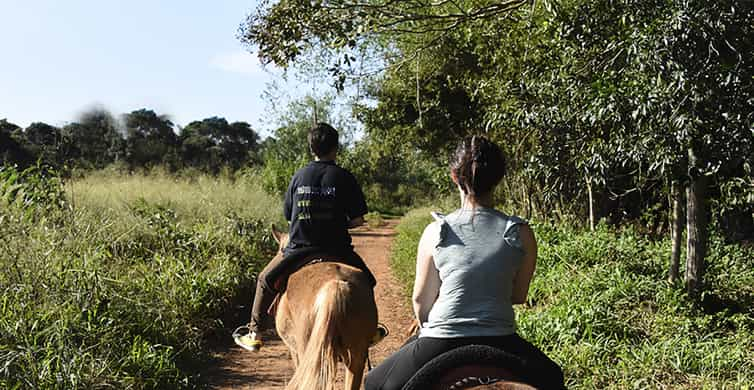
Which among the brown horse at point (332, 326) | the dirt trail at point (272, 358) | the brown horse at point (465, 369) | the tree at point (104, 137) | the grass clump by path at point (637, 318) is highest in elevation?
the tree at point (104, 137)

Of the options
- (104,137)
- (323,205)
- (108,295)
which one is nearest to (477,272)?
(323,205)

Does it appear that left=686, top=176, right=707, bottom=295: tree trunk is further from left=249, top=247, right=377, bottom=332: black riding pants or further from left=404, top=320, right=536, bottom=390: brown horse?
left=404, top=320, right=536, bottom=390: brown horse

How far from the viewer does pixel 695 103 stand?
4.77 m

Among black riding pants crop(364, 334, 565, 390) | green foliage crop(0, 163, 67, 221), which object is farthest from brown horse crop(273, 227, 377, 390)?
green foliage crop(0, 163, 67, 221)

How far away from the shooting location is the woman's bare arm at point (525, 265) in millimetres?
2684

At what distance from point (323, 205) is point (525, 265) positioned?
91.9 inches

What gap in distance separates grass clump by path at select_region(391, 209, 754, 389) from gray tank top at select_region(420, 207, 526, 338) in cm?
270

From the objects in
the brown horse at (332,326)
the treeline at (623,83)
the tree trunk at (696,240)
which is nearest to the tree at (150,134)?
the treeline at (623,83)

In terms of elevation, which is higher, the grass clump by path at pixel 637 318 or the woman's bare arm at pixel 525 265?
the woman's bare arm at pixel 525 265

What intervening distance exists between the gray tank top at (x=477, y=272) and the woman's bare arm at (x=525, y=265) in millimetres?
31

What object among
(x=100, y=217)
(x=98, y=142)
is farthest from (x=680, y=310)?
(x=98, y=142)

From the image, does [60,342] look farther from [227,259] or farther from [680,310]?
[680,310]

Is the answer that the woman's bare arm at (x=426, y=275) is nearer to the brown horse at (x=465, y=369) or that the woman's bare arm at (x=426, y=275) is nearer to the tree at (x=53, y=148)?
the brown horse at (x=465, y=369)

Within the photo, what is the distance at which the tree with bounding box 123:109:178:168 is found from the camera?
1229 inches
